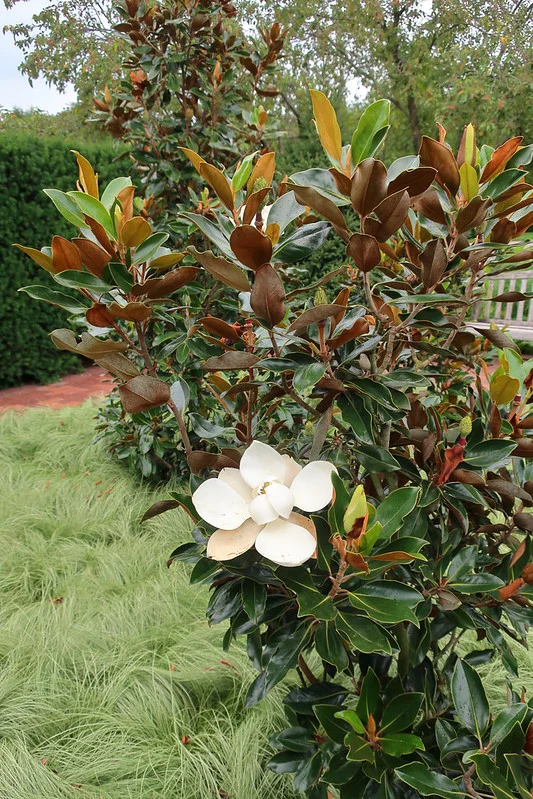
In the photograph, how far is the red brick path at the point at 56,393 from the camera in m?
5.15

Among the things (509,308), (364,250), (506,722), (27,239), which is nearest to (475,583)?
(506,722)

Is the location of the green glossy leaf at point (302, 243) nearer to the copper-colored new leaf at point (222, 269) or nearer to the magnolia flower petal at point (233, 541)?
the copper-colored new leaf at point (222, 269)

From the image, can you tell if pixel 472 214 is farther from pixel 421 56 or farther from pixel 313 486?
pixel 421 56

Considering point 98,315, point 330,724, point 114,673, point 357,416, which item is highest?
point 98,315

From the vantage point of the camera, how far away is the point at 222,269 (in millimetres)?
648

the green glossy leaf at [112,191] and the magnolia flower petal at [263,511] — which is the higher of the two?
the green glossy leaf at [112,191]

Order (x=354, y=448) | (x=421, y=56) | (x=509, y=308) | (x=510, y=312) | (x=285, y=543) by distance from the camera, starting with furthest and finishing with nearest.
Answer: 1. (x=421, y=56)
2. (x=509, y=308)
3. (x=510, y=312)
4. (x=354, y=448)
5. (x=285, y=543)

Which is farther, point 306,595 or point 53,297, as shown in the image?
point 53,297

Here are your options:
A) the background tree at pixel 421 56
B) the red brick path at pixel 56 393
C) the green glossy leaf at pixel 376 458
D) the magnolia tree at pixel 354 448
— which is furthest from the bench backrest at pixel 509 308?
the green glossy leaf at pixel 376 458

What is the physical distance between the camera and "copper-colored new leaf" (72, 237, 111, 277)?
696 millimetres

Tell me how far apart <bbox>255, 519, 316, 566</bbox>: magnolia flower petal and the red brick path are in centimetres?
455

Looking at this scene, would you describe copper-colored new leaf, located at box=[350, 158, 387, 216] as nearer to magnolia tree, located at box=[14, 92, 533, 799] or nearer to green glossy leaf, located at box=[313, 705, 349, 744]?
magnolia tree, located at box=[14, 92, 533, 799]

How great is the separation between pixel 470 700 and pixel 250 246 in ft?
2.22

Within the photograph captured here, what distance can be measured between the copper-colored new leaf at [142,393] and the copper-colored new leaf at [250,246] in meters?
0.19
